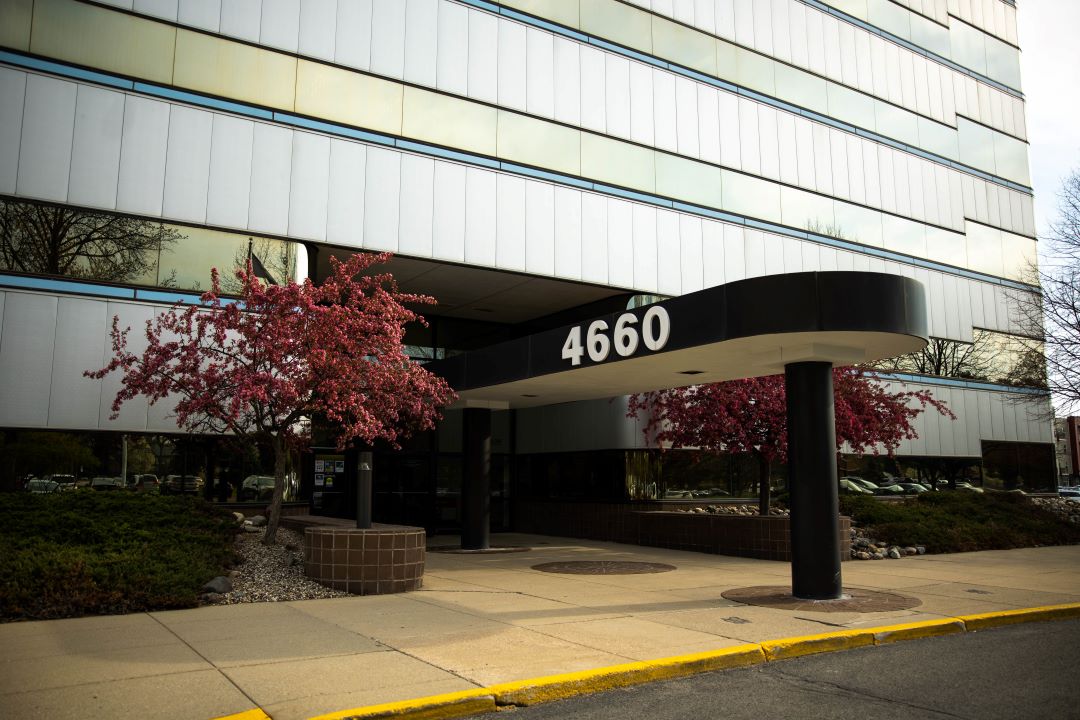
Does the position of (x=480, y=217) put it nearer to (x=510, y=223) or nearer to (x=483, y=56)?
(x=510, y=223)

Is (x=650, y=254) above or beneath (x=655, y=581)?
above

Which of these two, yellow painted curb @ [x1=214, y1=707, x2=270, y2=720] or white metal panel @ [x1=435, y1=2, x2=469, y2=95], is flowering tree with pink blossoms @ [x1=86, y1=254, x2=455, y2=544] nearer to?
yellow painted curb @ [x1=214, y1=707, x2=270, y2=720]

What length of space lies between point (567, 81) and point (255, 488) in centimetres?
1281

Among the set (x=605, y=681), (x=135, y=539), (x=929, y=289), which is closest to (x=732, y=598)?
(x=605, y=681)

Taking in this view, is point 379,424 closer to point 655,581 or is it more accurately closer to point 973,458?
point 655,581

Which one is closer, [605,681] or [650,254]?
[605,681]

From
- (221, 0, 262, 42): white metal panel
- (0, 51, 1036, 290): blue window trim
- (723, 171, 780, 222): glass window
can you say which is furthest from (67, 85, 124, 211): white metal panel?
(723, 171, 780, 222): glass window

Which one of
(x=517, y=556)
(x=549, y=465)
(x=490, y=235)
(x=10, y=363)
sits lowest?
(x=517, y=556)

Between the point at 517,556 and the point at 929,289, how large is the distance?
18.3 m

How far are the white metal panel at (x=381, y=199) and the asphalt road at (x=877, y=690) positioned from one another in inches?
518

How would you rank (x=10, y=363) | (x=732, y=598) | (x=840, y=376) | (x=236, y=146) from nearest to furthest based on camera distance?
(x=732, y=598) < (x=10, y=363) < (x=236, y=146) < (x=840, y=376)

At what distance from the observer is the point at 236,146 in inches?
669

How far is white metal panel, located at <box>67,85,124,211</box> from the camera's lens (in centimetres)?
1551

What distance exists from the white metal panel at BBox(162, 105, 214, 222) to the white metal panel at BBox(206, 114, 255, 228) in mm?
140
